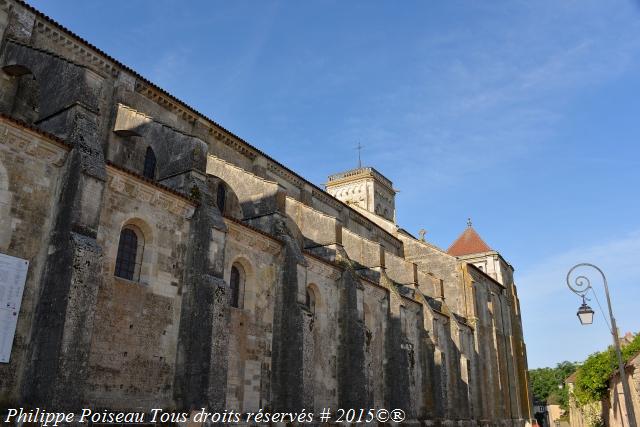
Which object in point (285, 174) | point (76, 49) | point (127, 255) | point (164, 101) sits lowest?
point (127, 255)

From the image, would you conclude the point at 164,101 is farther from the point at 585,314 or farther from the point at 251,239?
the point at 585,314

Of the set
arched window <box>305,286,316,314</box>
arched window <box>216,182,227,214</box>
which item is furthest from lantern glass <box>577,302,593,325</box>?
arched window <box>216,182,227,214</box>

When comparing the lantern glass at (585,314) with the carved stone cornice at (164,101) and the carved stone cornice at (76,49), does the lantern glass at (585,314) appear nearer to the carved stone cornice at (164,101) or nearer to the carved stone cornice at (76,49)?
the carved stone cornice at (164,101)

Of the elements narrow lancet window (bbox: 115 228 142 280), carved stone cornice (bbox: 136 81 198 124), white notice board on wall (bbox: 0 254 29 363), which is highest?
carved stone cornice (bbox: 136 81 198 124)

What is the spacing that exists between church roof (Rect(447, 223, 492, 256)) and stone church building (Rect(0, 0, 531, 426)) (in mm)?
21448

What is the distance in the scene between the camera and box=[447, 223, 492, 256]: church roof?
153 feet

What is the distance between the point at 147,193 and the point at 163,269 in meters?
2.01

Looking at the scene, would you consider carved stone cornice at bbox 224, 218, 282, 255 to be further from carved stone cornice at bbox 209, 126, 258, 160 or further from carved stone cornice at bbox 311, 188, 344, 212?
carved stone cornice at bbox 311, 188, 344, 212

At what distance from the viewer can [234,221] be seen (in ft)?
51.6

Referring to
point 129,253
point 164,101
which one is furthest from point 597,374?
point 129,253

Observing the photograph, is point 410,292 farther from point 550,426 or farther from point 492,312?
point 550,426

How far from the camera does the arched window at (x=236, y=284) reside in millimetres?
16000

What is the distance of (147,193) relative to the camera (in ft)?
44.2

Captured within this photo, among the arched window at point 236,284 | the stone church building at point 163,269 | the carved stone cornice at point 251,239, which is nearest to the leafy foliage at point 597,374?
the stone church building at point 163,269
